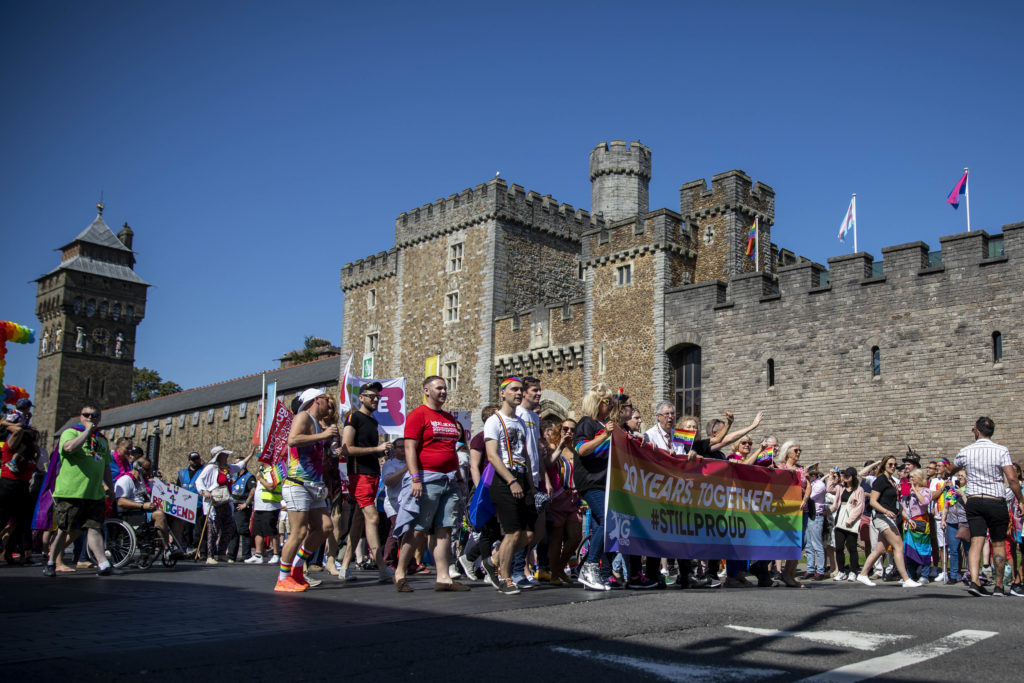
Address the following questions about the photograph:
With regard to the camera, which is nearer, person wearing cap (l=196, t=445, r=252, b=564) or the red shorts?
the red shorts

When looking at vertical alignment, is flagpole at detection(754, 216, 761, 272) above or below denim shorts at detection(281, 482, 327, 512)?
above

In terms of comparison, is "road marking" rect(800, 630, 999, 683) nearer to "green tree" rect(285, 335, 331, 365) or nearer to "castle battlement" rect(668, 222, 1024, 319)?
"castle battlement" rect(668, 222, 1024, 319)

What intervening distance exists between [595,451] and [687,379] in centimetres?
1898

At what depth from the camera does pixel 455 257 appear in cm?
3738

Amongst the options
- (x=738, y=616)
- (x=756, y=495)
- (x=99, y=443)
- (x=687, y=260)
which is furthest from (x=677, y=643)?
(x=687, y=260)

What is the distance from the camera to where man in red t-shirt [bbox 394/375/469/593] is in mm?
8211

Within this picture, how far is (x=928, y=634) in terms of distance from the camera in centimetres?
629

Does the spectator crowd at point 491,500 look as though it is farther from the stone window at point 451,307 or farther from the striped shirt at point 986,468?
the stone window at point 451,307

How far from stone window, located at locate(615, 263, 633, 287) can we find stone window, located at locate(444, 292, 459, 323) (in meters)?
8.76

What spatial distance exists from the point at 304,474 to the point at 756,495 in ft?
17.2

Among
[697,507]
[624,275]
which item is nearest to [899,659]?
[697,507]

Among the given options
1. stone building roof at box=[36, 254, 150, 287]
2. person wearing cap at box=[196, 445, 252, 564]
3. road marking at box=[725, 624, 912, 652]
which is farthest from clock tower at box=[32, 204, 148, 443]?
road marking at box=[725, 624, 912, 652]

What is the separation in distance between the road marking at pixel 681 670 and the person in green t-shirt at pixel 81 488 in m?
6.69

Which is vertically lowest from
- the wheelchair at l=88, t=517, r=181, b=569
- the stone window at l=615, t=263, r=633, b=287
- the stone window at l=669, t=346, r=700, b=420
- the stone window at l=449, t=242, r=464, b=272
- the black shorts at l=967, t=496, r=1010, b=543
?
the wheelchair at l=88, t=517, r=181, b=569
